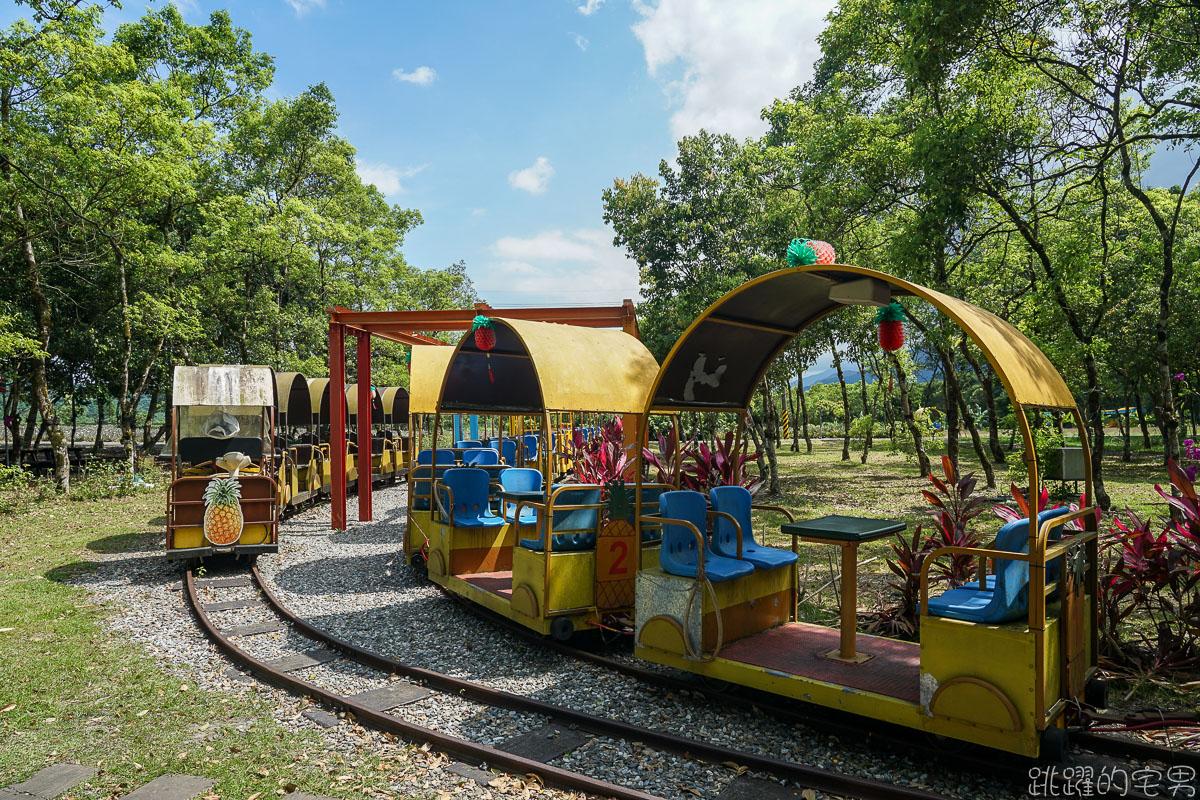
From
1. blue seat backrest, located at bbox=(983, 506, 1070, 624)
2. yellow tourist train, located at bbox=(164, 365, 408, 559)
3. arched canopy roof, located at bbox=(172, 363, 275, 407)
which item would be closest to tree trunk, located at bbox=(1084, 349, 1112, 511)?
blue seat backrest, located at bbox=(983, 506, 1070, 624)

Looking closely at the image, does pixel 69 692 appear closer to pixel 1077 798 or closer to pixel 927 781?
pixel 927 781

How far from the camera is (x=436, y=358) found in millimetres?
12875

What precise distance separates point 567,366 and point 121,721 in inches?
179

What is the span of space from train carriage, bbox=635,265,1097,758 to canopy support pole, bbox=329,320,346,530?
27.3 ft

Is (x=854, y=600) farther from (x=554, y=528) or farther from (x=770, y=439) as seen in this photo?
(x=770, y=439)

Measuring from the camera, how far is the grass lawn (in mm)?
4320

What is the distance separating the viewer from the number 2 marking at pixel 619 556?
6.79 metres

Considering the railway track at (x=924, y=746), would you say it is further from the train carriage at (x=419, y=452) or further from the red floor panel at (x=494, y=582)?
the train carriage at (x=419, y=452)

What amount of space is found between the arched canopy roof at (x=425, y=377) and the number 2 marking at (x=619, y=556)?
5.75m

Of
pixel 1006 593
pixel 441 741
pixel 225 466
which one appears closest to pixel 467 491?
pixel 225 466

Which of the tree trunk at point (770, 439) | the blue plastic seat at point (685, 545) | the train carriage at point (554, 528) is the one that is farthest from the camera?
the tree trunk at point (770, 439)

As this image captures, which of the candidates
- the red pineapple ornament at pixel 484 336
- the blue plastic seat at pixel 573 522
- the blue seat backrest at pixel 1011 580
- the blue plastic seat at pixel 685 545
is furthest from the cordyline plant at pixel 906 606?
the red pineapple ornament at pixel 484 336

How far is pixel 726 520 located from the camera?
20.4 feet

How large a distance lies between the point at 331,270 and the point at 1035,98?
26.9 metres
